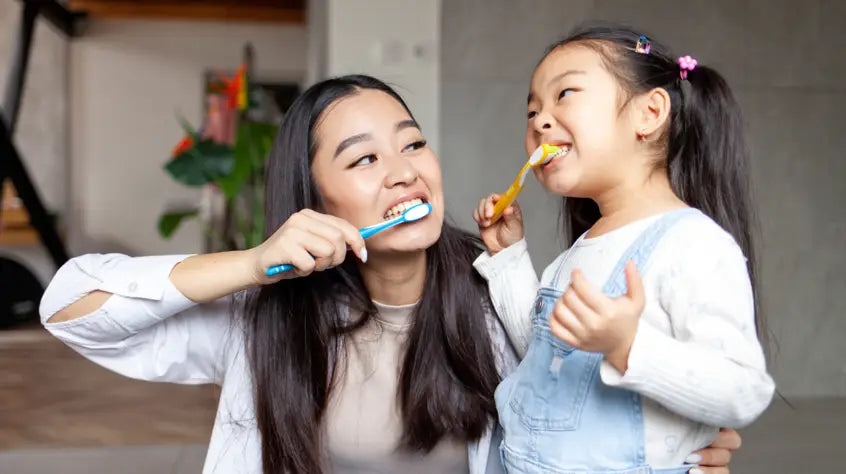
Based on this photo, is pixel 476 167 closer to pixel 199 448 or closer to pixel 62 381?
pixel 199 448

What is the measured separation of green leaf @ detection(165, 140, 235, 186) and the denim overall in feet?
6.81

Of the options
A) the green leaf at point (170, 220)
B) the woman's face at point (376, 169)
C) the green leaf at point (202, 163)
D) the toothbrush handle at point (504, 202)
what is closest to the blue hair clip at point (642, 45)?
the toothbrush handle at point (504, 202)

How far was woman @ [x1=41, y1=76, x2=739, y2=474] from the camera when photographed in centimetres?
104

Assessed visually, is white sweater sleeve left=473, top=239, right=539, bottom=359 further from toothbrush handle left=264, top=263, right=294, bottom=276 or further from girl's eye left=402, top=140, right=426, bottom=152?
toothbrush handle left=264, top=263, right=294, bottom=276

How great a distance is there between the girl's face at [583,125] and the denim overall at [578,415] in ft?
0.31

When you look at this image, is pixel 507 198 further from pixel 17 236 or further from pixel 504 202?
pixel 17 236

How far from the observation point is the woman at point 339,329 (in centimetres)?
104

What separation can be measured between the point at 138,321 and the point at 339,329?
1.03 feet

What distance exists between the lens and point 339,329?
1.17 metres

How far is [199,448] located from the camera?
7.43ft

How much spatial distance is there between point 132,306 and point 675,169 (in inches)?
29.7

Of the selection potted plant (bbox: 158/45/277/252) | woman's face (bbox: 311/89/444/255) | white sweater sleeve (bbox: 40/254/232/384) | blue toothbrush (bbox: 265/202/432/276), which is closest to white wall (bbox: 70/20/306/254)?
potted plant (bbox: 158/45/277/252)

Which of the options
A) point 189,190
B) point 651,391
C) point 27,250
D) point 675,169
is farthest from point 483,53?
point 27,250

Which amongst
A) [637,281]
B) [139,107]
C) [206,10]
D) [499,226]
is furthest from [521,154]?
[139,107]
